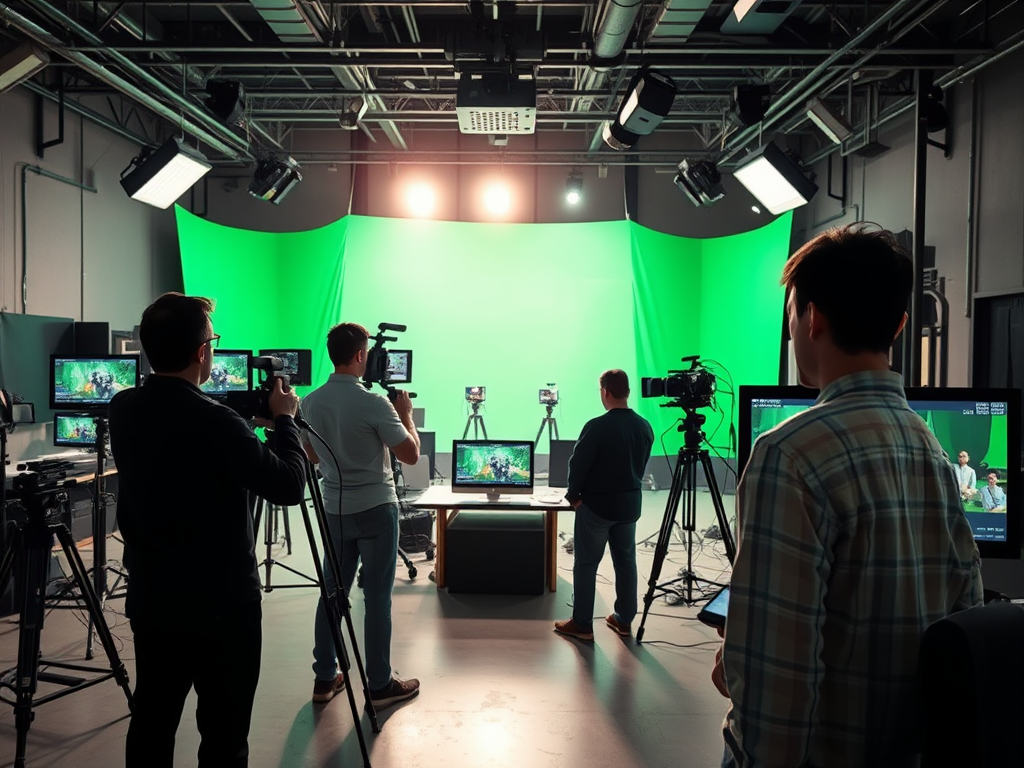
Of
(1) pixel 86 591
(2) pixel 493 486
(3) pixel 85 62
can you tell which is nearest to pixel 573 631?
(2) pixel 493 486

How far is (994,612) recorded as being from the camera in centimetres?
88

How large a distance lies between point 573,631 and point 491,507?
3.08ft

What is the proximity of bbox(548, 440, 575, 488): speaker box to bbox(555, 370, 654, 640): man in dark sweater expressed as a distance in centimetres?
325

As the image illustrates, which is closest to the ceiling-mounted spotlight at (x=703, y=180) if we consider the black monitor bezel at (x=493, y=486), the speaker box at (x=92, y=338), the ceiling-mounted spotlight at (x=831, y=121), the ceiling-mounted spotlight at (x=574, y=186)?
the ceiling-mounted spotlight at (x=831, y=121)

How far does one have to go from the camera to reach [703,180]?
274 inches

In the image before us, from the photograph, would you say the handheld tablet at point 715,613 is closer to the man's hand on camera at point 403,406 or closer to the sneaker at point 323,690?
the man's hand on camera at point 403,406

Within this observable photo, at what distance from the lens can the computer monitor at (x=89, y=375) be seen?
4.50 metres

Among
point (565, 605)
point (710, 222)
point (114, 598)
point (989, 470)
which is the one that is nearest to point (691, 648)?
point (565, 605)

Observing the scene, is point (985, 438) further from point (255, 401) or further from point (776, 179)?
point (776, 179)

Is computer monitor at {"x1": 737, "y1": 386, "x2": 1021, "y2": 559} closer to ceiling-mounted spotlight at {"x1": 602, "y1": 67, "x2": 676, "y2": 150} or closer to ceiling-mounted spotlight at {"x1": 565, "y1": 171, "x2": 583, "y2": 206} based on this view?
ceiling-mounted spotlight at {"x1": 602, "y1": 67, "x2": 676, "y2": 150}

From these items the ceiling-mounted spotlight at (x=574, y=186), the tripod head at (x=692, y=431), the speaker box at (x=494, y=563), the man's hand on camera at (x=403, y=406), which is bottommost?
the speaker box at (x=494, y=563)

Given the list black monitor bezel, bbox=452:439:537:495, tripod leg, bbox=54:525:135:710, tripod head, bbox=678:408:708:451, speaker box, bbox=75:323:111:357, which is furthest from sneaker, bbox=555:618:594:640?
speaker box, bbox=75:323:111:357

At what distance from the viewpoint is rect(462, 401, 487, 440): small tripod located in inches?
341

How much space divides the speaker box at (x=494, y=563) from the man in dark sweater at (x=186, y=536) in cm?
288
